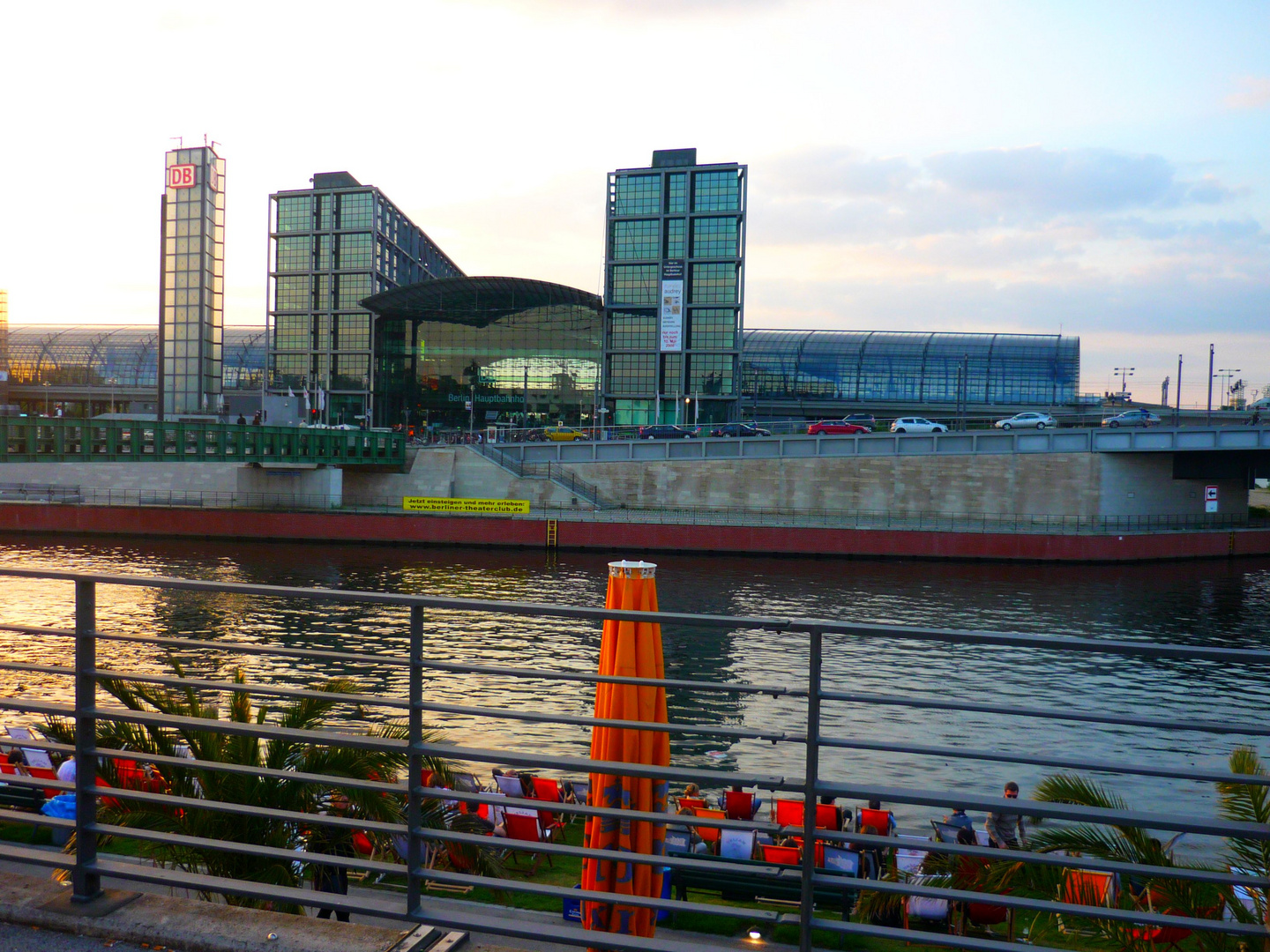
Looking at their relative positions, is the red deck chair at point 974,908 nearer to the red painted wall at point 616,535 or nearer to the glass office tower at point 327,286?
the red painted wall at point 616,535

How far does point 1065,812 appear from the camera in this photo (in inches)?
124

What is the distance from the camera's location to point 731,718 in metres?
20.1

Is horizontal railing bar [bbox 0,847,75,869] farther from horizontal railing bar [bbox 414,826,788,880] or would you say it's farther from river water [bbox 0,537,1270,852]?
river water [bbox 0,537,1270,852]

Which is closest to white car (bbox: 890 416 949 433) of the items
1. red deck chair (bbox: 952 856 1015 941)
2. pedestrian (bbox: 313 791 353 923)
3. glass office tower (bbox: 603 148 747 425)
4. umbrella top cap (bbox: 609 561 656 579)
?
glass office tower (bbox: 603 148 747 425)

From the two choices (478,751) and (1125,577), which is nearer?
(478,751)

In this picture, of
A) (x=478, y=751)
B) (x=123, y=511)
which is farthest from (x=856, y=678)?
(x=123, y=511)

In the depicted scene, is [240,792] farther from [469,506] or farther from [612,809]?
[469,506]

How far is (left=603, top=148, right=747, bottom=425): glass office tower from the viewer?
82.4m

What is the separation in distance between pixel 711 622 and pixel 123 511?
5606 centimetres

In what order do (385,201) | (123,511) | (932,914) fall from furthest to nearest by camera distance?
1. (385,201)
2. (123,511)
3. (932,914)

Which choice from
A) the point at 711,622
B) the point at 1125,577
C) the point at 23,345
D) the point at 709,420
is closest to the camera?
the point at 711,622

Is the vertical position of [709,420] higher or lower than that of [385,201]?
lower

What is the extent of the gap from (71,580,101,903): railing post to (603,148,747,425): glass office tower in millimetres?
80027

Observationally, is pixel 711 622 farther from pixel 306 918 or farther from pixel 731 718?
pixel 731 718
